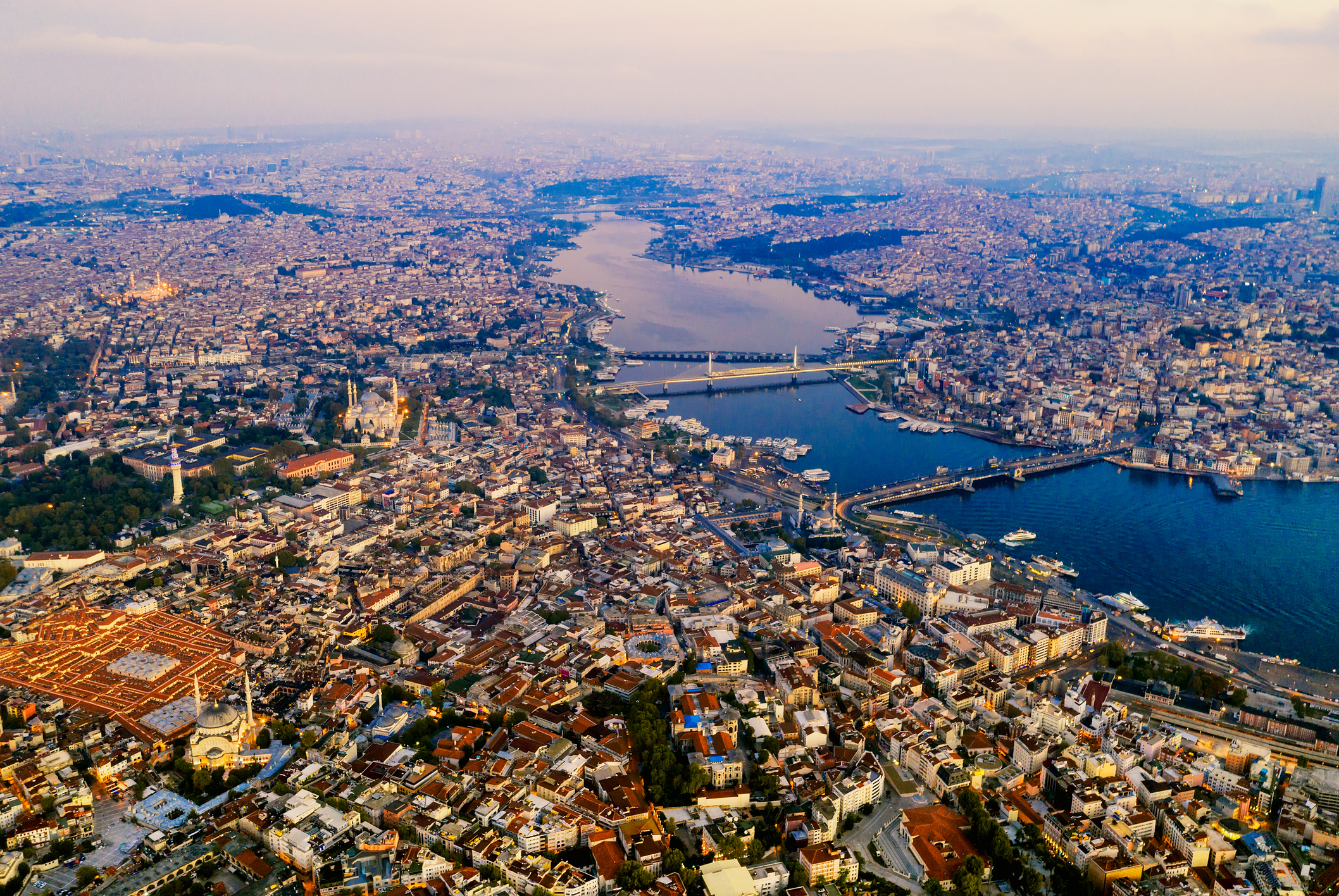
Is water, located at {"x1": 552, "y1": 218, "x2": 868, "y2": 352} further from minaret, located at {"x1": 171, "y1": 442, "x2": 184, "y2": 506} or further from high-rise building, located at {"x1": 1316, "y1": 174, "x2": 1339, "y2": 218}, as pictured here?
high-rise building, located at {"x1": 1316, "y1": 174, "x2": 1339, "y2": 218}

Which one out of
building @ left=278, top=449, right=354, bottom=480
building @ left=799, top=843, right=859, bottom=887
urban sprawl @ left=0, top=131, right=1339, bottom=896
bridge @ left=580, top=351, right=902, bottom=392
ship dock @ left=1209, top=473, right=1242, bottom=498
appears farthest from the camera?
bridge @ left=580, top=351, right=902, bottom=392

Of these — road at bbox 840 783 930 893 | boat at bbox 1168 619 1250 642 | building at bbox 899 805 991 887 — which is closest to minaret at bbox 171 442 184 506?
road at bbox 840 783 930 893

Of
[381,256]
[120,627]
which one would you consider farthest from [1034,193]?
[120,627]

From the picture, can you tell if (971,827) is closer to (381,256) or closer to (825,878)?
(825,878)

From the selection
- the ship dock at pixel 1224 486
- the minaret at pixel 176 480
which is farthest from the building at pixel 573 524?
the ship dock at pixel 1224 486

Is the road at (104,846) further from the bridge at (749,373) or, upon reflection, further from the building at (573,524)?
the bridge at (749,373)

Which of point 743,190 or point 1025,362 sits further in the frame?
point 743,190
